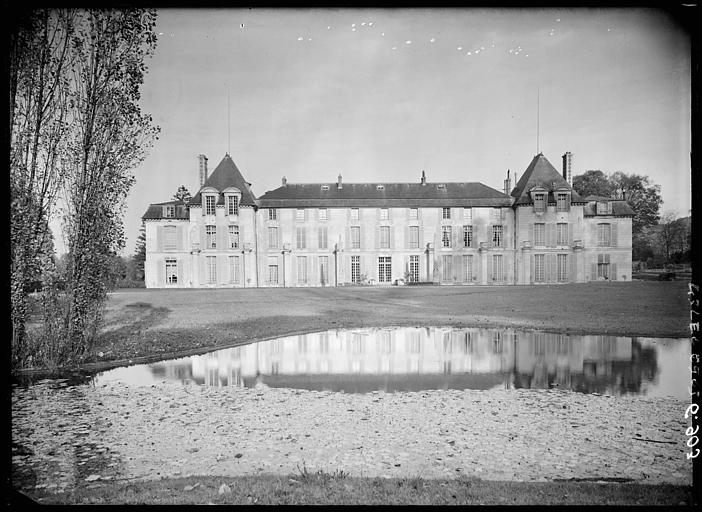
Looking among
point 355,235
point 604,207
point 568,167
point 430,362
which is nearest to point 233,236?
point 355,235

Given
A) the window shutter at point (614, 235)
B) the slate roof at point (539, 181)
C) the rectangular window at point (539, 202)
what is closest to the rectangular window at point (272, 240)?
the slate roof at point (539, 181)

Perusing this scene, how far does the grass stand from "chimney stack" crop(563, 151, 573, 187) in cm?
271

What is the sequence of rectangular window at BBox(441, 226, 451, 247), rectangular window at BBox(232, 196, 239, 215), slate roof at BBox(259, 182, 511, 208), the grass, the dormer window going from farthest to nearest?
1. rectangular window at BBox(441, 226, 451, 247)
2. rectangular window at BBox(232, 196, 239, 215)
3. slate roof at BBox(259, 182, 511, 208)
4. the dormer window
5. the grass

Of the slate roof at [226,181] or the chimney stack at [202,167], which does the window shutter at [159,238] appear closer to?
the slate roof at [226,181]

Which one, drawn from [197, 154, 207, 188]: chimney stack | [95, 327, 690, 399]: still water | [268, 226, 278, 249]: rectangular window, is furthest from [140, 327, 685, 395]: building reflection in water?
[197, 154, 207, 188]: chimney stack

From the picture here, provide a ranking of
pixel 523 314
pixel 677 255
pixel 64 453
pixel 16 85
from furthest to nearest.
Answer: pixel 523 314 < pixel 16 85 < pixel 677 255 < pixel 64 453

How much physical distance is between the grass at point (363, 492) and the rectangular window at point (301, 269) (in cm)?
235

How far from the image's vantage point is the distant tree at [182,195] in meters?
3.65

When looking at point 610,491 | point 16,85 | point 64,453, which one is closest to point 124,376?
point 64,453

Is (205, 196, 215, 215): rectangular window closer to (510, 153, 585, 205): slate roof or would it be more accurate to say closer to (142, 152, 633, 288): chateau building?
(142, 152, 633, 288): chateau building

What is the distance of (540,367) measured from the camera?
405 cm

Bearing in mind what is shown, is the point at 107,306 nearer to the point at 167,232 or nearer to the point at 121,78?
the point at 167,232

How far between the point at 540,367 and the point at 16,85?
19.9 ft

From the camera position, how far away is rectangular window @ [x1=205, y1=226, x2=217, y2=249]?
163 inches
